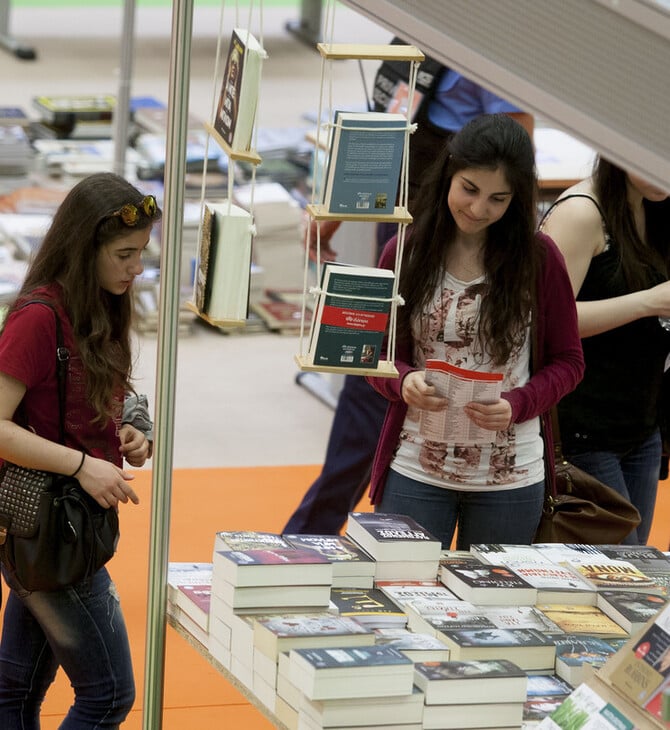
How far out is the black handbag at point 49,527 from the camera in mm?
2742

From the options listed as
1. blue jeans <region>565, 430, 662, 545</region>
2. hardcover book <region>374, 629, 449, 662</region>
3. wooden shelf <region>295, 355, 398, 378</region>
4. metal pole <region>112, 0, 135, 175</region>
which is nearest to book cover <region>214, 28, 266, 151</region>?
wooden shelf <region>295, 355, 398, 378</region>

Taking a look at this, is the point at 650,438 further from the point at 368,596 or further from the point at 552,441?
the point at 368,596

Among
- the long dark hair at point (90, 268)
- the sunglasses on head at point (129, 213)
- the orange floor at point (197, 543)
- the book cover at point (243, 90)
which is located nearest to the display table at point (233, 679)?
the long dark hair at point (90, 268)

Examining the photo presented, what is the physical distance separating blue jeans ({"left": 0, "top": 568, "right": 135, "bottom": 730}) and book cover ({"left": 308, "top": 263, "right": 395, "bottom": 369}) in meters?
0.71

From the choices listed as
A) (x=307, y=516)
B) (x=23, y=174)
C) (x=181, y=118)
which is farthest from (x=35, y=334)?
(x=23, y=174)

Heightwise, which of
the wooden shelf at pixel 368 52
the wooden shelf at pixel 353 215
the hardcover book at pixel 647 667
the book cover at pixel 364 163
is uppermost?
the wooden shelf at pixel 368 52

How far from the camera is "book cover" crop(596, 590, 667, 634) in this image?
2.56 metres

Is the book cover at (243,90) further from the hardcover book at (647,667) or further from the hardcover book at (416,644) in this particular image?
the hardcover book at (647,667)

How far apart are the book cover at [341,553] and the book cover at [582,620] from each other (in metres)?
0.34

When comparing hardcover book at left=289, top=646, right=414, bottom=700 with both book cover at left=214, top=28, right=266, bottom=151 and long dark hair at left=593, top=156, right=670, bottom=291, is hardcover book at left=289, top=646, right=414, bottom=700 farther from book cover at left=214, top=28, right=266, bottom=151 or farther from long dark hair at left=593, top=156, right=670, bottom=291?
long dark hair at left=593, top=156, right=670, bottom=291

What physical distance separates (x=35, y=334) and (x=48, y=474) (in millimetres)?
290

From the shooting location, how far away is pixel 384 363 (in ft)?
8.99

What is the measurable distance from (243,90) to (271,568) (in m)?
0.84

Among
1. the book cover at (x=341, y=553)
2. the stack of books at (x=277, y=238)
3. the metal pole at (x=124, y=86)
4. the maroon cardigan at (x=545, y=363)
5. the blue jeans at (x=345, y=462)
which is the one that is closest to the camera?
the book cover at (x=341, y=553)
